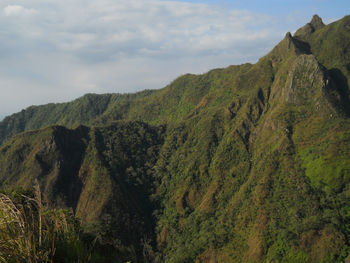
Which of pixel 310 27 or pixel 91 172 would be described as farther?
pixel 310 27

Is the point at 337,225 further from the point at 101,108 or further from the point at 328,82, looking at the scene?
the point at 101,108

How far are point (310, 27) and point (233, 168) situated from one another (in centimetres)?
8723

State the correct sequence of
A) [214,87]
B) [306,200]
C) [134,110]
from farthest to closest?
[134,110] → [214,87] → [306,200]

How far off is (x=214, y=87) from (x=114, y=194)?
3225 inches

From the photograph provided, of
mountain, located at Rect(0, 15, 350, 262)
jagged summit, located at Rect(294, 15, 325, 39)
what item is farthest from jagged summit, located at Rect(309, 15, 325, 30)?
mountain, located at Rect(0, 15, 350, 262)

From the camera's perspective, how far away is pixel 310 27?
413ft

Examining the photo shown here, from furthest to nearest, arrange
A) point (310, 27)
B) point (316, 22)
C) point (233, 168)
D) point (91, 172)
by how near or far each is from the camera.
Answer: point (316, 22) < point (310, 27) < point (91, 172) < point (233, 168)

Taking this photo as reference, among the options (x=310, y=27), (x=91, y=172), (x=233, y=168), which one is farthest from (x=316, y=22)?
(x=91, y=172)

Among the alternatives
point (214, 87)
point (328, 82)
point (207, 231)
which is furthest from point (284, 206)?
point (214, 87)

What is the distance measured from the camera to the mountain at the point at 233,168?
60.8m

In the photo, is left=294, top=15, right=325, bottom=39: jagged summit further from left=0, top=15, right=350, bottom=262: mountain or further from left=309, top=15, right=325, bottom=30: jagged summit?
left=0, top=15, right=350, bottom=262: mountain

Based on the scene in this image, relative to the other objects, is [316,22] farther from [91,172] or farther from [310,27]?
[91,172]

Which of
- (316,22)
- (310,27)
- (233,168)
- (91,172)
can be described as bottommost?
(233,168)

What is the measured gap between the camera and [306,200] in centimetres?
6181
